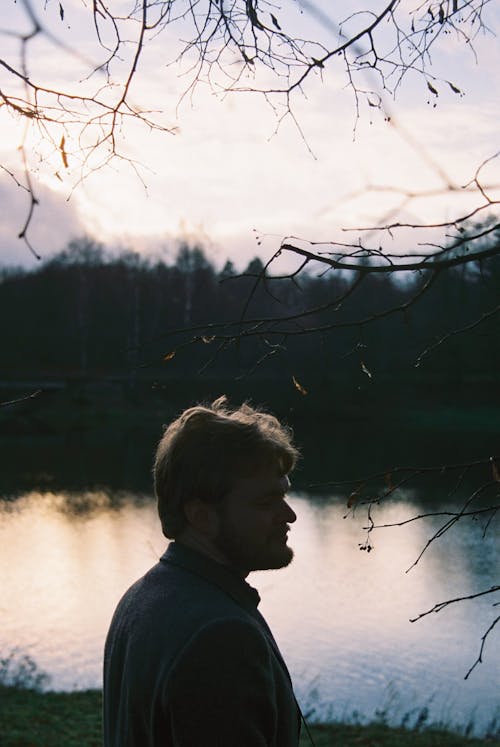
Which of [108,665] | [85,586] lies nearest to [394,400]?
[85,586]

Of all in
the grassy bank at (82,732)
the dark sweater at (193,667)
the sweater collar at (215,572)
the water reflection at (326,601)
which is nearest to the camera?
the dark sweater at (193,667)

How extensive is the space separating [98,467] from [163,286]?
1876 centimetres

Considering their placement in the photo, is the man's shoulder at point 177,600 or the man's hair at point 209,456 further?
the man's hair at point 209,456

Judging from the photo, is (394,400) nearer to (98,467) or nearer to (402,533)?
(98,467)

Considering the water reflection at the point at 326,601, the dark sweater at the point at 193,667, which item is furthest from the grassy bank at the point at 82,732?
the dark sweater at the point at 193,667

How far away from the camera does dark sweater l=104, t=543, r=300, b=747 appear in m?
1.20

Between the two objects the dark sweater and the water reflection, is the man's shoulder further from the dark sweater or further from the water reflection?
the water reflection

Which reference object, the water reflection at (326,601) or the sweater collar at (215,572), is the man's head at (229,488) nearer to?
the sweater collar at (215,572)

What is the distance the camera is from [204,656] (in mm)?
1214

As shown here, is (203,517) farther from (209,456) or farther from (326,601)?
(326,601)

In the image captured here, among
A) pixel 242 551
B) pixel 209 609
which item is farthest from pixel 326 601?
pixel 209 609

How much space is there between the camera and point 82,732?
6.47 m

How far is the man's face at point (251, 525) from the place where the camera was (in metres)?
1.41

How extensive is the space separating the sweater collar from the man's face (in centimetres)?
3
